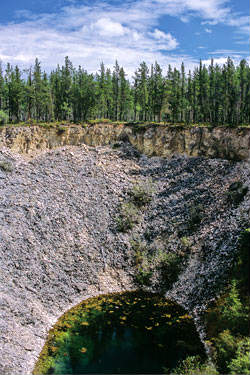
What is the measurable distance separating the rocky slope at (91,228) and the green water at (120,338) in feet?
4.25

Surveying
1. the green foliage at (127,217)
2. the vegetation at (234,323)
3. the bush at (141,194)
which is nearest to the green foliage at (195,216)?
the bush at (141,194)

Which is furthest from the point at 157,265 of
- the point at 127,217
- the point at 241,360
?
the point at 241,360

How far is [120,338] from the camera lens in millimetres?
29875

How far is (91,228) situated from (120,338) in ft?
46.8

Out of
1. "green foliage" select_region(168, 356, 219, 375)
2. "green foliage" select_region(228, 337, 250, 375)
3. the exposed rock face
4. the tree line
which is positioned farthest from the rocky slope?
the tree line

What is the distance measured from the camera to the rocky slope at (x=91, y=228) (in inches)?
1222

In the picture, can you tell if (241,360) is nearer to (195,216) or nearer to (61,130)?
(195,216)

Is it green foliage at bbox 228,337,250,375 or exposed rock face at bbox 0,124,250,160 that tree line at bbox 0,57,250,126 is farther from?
green foliage at bbox 228,337,250,375

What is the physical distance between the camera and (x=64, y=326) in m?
30.5

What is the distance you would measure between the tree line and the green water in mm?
41199

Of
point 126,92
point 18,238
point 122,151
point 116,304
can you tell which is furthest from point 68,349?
point 126,92

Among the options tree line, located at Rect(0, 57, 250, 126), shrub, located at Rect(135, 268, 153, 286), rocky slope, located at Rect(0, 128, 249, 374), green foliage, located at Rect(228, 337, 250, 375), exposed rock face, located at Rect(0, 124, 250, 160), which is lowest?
green foliage, located at Rect(228, 337, 250, 375)

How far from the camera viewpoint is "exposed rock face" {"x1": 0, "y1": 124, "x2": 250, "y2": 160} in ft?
146

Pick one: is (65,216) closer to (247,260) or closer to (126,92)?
(247,260)
